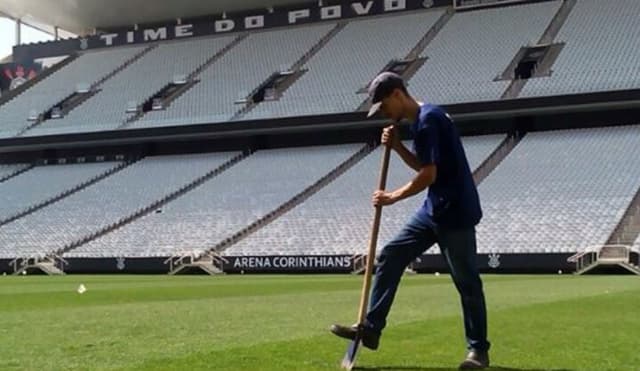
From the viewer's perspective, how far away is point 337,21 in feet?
163

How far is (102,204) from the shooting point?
40906mm

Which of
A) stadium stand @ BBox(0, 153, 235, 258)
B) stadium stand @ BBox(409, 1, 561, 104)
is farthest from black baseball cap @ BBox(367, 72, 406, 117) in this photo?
stadium stand @ BBox(0, 153, 235, 258)

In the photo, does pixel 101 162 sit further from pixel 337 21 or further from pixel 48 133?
pixel 337 21

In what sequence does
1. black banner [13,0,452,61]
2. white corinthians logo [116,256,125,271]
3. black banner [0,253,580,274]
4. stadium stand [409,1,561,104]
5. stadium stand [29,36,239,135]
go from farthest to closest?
black banner [13,0,452,61]
stadium stand [29,36,239,135]
stadium stand [409,1,561,104]
white corinthians logo [116,256,125,271]
black banner [0,253,580,274]

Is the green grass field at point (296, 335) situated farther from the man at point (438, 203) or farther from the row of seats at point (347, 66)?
the row of seats at point (347, 66)

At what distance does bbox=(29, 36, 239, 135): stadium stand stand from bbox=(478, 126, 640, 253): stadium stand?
851 inches

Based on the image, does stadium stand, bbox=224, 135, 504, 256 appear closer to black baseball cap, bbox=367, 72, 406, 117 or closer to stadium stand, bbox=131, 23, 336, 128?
stadium stand, bbox=131, 23, 336, 128

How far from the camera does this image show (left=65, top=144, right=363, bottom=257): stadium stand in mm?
35594

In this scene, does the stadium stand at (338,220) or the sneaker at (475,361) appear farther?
the stadium stand at (338,220)

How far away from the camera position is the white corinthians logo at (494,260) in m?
28.1

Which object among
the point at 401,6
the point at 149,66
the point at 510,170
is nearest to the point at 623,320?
the point at 510,170

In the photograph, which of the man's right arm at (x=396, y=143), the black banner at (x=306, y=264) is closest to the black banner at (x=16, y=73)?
the black banner at (x=306, y=264)

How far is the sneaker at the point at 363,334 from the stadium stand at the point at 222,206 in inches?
1145

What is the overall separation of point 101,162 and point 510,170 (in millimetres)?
23625
